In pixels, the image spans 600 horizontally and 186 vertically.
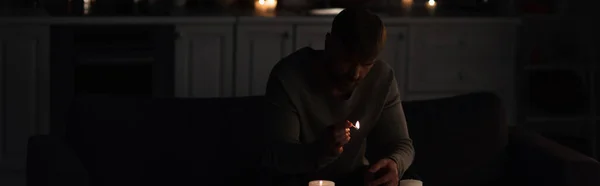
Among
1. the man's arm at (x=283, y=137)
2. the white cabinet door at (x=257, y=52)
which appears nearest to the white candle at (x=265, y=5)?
the white cabinet door at (x=257, y=52)

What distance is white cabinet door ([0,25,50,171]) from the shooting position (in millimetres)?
4699

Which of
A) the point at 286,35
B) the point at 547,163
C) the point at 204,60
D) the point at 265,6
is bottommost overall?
the point at 547,163

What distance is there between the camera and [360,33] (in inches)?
106

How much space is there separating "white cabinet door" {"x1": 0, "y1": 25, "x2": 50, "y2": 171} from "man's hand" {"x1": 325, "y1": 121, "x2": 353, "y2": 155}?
239cm

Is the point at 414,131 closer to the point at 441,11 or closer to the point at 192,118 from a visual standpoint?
the point at 192,118

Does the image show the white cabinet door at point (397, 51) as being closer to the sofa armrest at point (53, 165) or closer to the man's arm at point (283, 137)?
the sofa armrest at point (53, 165)

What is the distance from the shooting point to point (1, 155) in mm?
4797

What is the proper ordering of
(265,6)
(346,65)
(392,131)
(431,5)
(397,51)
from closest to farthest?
(346,65), (392,131), (397,51), (265,6), (431,5)

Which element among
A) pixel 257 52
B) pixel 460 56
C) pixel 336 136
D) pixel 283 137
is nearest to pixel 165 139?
pixel 283 137

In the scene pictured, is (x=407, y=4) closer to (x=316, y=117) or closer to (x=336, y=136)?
(x=316, y=117)

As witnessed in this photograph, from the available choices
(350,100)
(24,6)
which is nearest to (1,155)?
→ (24,6)

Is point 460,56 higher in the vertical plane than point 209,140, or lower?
higher

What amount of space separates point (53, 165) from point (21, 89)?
1.80m

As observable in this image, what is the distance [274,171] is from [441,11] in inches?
107
